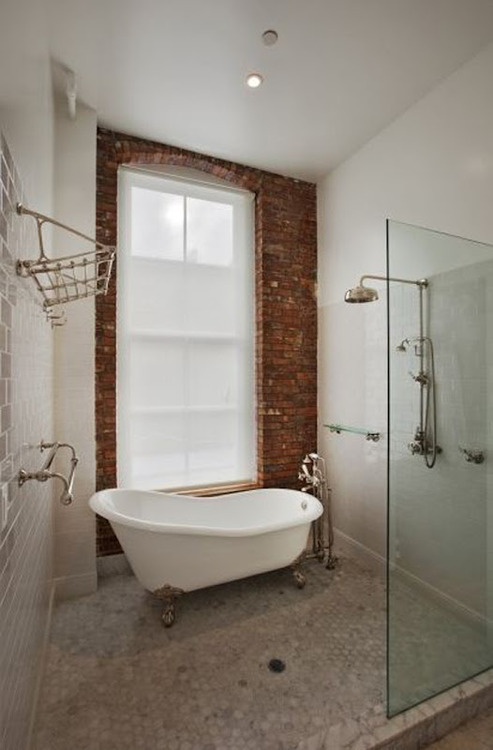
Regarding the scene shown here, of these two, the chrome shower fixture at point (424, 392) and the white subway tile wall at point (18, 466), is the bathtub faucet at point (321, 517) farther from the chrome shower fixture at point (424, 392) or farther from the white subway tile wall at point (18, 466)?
the white subway tile wall at point (18, 466)

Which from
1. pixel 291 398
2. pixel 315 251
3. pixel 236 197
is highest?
pixel 236 197

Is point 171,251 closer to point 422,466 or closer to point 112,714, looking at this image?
point 422,466

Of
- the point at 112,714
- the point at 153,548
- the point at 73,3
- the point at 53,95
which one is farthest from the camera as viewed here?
the point at 53,95

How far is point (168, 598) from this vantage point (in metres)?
2.11

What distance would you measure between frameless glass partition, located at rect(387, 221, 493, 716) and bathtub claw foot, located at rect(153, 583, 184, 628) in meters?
1.21

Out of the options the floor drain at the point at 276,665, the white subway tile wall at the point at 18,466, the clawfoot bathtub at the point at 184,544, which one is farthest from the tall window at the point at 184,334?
the floor drain at the point at 276,665

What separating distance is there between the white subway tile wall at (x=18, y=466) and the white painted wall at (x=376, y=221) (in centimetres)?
183

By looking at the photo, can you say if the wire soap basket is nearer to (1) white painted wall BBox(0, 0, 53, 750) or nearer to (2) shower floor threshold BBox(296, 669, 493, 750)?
(1) white painted wall BBox(0, 0, 53, 750)

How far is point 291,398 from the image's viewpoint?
323 centimetres

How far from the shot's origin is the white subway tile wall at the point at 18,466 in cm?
98

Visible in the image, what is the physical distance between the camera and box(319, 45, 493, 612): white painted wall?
2.05m

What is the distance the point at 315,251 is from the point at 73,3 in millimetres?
2239

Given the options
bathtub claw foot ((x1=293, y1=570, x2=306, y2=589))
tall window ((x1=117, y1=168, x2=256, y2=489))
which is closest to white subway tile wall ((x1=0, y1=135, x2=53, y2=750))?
tall window ((x1=117, y1=168, x2=256, y2=489))

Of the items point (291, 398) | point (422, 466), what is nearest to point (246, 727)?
point (422, 466)
